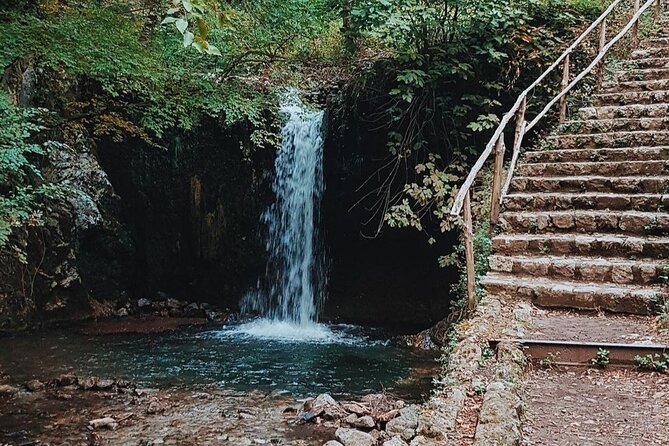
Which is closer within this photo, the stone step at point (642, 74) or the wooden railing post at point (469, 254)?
the wooden railing post at point (469, 254)

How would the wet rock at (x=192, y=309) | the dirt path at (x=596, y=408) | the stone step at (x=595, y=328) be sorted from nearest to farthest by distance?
the dirt path at (x=596, y=408), the stone step at (x=595, y=328), the wet rock at (x=192, y=309)

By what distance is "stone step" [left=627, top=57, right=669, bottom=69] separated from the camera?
24.6ft

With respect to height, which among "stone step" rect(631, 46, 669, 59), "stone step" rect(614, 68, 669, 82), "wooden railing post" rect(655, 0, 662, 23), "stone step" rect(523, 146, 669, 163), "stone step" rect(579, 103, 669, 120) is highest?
"wooden railing post" rect(655, 0, 662, 23)

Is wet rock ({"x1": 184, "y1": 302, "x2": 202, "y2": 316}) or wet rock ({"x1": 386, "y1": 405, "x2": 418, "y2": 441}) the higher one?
wet rock ({"x1": 184, "y1": 302, "x2": 202, "y2": 316})

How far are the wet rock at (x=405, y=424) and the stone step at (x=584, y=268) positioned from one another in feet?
5.03

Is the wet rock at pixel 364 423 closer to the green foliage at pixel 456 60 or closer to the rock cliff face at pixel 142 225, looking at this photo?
the green foliage at pixel 456 60

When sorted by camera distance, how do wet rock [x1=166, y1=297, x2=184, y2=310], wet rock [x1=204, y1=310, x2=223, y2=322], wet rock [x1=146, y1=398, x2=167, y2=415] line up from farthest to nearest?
wet rock [x1=166, y1=297, x2=184, y2=310] → wet rock [x1=204, y1=310, x2=223, y2=322] → wet rock [x1=146, y1=398, x2=167, y2=415]

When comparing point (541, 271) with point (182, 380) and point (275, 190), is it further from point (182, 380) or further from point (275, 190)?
point (275, 190)

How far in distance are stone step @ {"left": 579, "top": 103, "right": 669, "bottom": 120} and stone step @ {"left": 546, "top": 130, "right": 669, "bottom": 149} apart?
0.47m

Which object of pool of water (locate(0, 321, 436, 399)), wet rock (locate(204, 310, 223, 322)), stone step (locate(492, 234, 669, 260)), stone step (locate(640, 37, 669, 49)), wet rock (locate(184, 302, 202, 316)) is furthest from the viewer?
wet rock (locate(184, 302, 202, 316))

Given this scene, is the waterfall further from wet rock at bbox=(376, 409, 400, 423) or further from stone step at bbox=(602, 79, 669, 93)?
wet rock at bbox=(376, 409, 400, 423)

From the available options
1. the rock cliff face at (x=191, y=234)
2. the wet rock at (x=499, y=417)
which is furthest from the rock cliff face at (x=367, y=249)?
the wet rock at (x=499, y=417)

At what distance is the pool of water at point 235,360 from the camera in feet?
22.7

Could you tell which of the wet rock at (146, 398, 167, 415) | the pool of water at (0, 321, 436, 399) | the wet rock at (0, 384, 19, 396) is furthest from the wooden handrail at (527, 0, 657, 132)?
the wet rock at (0, 384, 19, 396)
